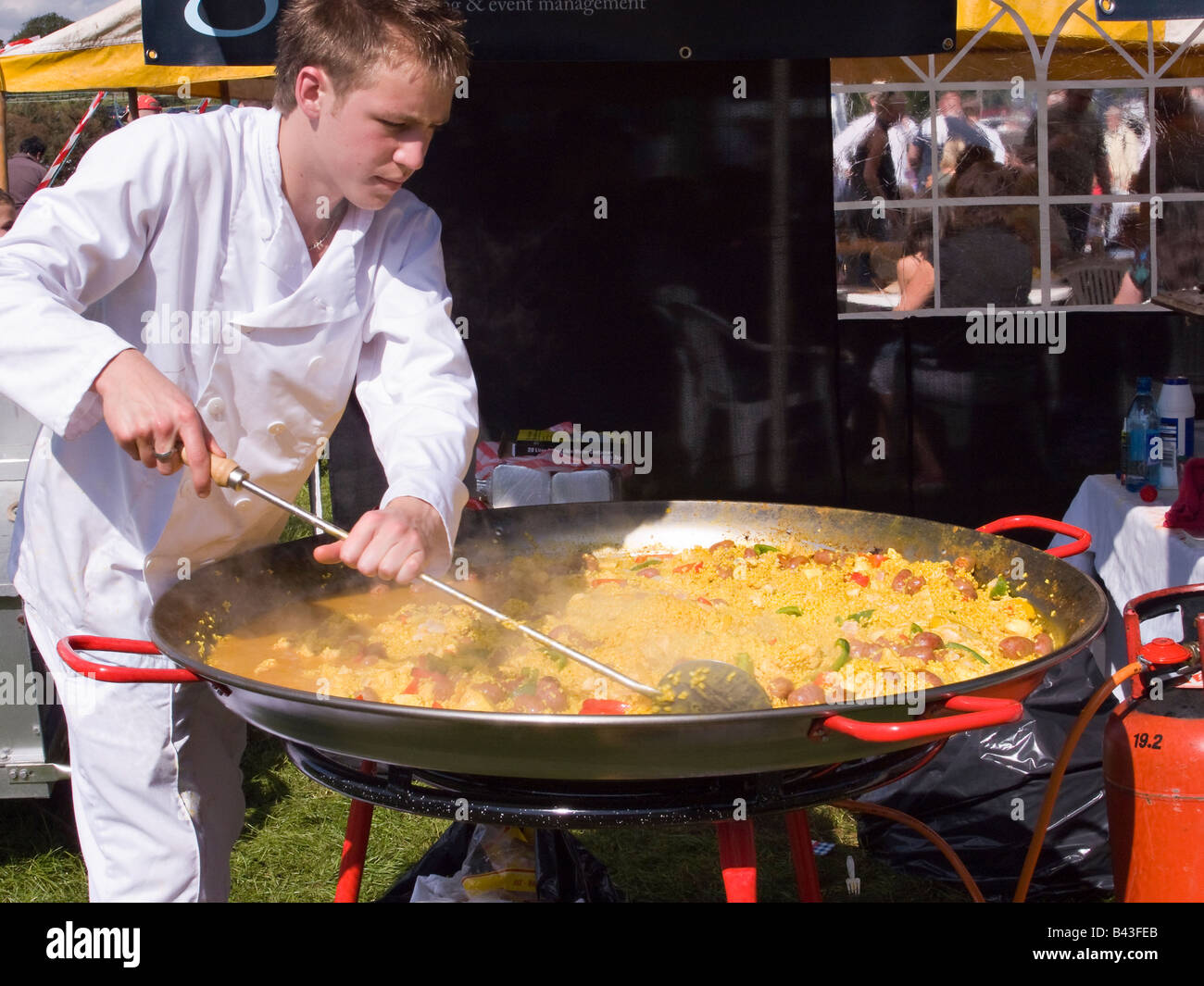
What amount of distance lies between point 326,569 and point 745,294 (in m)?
2.32

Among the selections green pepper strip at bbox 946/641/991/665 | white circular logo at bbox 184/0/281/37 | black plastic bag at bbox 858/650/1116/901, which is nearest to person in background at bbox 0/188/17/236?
white circular logo at bbox 184/0/281/37

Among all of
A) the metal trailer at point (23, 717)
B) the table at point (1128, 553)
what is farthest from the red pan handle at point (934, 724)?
the metal trailer at point (23, 717)

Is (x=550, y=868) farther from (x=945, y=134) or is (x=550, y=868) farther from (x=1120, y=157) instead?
(x=1120, y=157)

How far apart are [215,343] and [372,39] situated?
665mm

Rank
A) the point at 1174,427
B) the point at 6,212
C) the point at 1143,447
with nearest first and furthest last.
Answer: the point at 1174,427, the point at 1143,447, the point at 6,212

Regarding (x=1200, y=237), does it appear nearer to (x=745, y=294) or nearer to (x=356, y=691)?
(x=745, y=294)

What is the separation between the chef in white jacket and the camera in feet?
6.54

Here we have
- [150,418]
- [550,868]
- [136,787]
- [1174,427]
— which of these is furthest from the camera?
[1174,427]

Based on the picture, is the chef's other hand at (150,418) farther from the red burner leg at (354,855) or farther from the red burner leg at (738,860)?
the red burner leg at (738,860)

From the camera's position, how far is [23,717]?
334cm

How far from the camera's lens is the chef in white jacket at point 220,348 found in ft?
6.54

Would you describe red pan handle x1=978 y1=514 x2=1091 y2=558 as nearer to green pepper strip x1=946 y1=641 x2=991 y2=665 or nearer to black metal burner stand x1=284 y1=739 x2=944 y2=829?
green pepper strip x1=946 y1=641 x2=991 y2=665

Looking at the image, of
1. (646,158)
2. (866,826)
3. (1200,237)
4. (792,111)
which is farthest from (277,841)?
(1200,237)

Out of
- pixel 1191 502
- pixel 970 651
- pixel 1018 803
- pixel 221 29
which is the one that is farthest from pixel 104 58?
pixel 970 651
